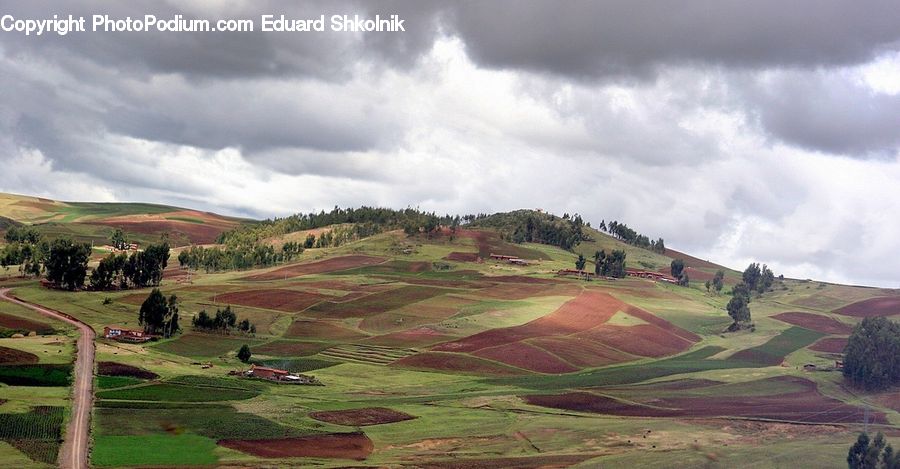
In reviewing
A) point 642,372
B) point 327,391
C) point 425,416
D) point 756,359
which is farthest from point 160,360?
point 756,359

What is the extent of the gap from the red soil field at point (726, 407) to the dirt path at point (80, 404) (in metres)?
59.5

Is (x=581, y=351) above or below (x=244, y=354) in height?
above

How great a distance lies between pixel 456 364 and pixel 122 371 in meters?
56.4

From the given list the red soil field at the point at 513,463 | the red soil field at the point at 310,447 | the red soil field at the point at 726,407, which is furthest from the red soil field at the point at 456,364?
the red soil field at the point at 513,463

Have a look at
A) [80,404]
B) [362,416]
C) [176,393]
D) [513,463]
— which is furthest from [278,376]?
[513,463]

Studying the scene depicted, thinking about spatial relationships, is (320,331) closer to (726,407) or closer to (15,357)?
(15,357)

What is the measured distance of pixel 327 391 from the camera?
132750 mm

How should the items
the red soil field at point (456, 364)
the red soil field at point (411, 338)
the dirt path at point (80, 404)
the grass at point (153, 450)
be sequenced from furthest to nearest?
the red soil field at point (411, 338) < the red soil field at point (456, 364) < the grass at point (153, 450) < the dirt path at point (80, 404)

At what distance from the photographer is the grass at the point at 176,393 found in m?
114

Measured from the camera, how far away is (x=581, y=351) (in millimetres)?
173750

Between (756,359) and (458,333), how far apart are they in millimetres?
58865

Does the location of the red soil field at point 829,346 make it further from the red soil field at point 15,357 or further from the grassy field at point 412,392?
the red soil field at point 15,357

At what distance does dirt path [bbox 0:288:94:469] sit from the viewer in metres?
84.6

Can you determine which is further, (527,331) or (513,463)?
(527,331)
